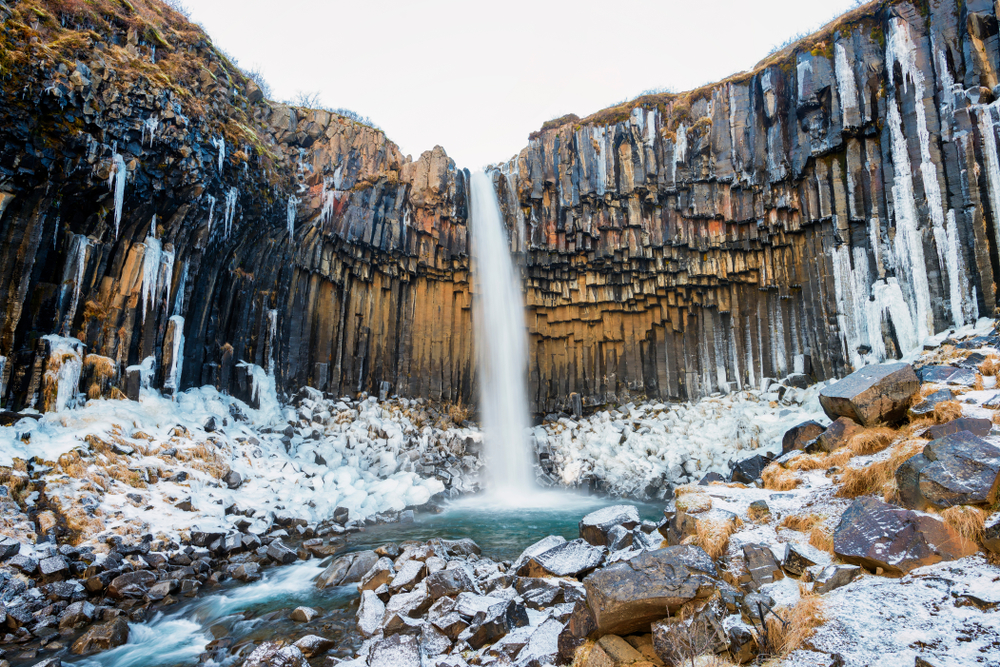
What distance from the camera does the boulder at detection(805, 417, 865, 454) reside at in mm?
7418

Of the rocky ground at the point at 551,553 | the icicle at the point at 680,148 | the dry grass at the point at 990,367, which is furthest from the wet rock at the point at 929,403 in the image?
the icicle at the point at 680,148

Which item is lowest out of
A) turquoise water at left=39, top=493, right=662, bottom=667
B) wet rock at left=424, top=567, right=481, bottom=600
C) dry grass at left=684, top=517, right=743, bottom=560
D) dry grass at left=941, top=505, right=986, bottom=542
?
turquoise water at left=39, top=493, right=662, bottom=667

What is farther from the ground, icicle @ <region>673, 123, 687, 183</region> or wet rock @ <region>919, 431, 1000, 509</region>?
icicle @ <region>673, 123, 687, 183</region>

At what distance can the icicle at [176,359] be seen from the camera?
1389 centimetres

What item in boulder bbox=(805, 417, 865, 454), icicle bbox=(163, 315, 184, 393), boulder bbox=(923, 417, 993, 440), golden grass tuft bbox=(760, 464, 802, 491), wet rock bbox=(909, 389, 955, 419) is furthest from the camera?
icicle bbox=(163, 315, 184, 393)

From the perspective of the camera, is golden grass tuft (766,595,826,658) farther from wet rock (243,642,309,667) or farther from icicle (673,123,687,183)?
icicle (673,123,687,183)

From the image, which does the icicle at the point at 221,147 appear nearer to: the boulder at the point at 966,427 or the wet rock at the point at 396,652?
the wet rock at the point at 396,652

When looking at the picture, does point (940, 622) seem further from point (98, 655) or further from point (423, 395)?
point (423, 395)

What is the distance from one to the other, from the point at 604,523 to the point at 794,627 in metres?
4.18

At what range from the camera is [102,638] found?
607cm

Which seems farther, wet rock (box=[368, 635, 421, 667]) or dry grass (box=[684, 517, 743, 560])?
dry grass (box=[684, 517, 743, 560])

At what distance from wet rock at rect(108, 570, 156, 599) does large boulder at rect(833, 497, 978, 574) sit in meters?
8.88

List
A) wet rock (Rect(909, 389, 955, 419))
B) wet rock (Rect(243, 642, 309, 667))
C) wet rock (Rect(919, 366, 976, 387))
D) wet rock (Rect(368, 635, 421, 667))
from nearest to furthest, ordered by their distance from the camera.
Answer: wet rock (Rect(368, 635, 421, 667)) < wet rock (Rect(243, 642, 309, 667)) < wet rock (Rect(909, 389, 955, 419)) < wet rock (Rect(919, 366, 976, 387))

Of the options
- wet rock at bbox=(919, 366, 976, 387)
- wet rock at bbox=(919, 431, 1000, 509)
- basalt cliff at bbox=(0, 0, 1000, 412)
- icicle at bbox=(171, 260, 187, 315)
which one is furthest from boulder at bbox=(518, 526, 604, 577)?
icicle at bbox=(171, 260, 187, 315)
